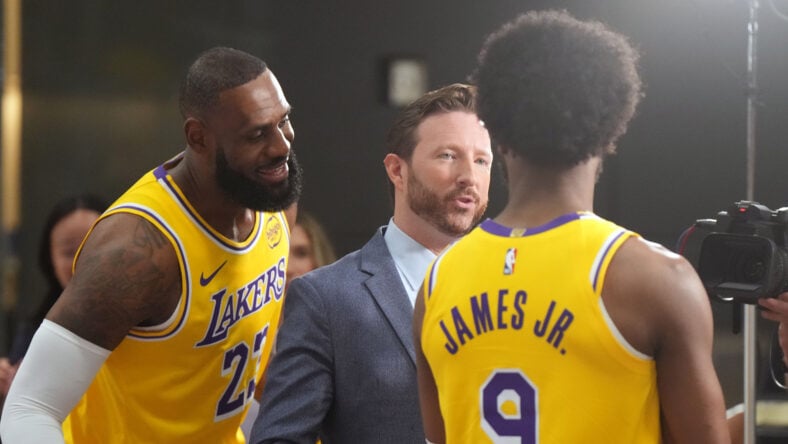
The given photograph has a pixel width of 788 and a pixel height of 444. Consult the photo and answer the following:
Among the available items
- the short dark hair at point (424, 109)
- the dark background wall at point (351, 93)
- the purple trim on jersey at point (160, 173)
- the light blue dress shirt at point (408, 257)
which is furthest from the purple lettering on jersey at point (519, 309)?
the dark background wall at point (351, 93)

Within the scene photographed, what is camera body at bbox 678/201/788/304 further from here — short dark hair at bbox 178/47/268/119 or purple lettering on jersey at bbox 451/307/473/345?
short dark hair at bbox 178/47/268/119

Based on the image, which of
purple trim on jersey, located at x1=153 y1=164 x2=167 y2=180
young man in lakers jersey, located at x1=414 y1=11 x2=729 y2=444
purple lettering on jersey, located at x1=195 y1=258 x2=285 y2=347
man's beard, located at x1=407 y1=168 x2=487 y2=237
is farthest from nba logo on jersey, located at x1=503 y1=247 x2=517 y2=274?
purple trim on jersey, located at x1=153 y1=164 x2=167 y2=180

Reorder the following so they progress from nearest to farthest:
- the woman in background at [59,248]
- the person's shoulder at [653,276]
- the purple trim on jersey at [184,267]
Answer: the person's shoulder at [653,276] < the purple trim on jersey at [184,267] < the woman in background at [59,248]

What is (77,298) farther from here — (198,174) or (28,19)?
(28,19)

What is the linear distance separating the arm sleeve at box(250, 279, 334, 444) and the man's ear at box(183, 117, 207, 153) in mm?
394

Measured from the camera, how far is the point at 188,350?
212 centimetres

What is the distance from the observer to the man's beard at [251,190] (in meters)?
2.12

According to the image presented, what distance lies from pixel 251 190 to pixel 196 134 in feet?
0.53

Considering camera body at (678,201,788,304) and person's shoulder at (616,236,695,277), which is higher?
person's shoulder at (616,236,695,277)

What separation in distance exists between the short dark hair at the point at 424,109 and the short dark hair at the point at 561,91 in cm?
69

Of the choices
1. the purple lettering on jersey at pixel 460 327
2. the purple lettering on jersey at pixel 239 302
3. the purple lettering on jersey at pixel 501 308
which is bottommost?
the purple lettering on jersey at pixel 239 302

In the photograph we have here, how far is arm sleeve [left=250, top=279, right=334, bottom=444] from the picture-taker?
6.25 feet

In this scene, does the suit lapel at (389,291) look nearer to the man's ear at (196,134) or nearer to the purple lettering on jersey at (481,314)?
the man's ear at (196,134)

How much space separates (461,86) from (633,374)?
0.98 m
